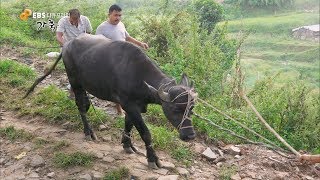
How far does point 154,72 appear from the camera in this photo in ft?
15.8

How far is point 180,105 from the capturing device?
4.34 metres

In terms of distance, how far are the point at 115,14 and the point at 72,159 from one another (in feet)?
7.77

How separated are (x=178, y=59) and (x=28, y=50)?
396 cm

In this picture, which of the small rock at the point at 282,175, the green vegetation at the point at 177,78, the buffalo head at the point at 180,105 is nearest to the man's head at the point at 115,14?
the green vegetation at the point at 177,78

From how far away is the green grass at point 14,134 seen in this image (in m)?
5.66

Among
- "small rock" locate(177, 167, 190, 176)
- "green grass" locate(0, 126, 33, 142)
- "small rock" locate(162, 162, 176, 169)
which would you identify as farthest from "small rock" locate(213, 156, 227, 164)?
"green grass" locate(0, 126, 33, 142)

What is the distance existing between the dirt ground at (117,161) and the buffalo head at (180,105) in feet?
2.70

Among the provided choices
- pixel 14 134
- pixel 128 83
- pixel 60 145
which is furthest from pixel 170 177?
pixel 14 134

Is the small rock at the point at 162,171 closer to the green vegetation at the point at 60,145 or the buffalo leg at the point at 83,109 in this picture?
the buffalo leg at the point at 83,109

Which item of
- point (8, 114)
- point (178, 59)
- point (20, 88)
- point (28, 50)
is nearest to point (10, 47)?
point (28, 50)

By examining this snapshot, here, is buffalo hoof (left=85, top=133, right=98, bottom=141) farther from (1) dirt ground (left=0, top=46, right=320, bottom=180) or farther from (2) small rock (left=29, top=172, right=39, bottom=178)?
(2) small rock (left=29, top=172, right=39, bottom=178)

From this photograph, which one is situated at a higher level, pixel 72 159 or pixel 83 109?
pixel 83 109

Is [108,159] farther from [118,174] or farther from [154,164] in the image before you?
[154,164]

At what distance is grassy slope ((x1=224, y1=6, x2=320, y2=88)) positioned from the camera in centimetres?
2983
